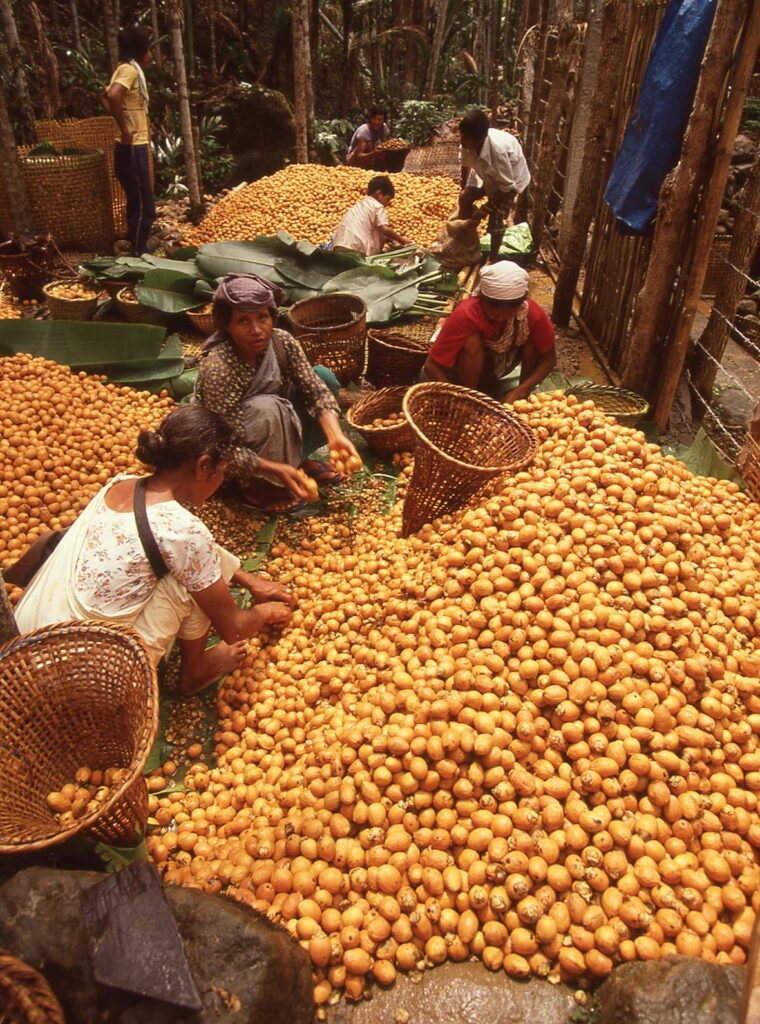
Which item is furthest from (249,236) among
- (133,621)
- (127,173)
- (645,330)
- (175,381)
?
(133,621)

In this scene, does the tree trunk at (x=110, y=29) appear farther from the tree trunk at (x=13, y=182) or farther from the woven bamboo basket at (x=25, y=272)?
the woven bamboo basket at (x=25, y=272)

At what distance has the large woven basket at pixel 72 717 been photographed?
175 cm

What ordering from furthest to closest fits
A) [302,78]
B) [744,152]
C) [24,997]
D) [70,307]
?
[744,152] < [302,78] < [70,307] < [24,997]

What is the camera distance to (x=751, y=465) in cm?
287

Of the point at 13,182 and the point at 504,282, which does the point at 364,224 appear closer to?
the point at 13,182

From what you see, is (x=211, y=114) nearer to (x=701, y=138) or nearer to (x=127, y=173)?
(x=127, y=173)

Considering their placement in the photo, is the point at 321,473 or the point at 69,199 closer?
the point at 321,473

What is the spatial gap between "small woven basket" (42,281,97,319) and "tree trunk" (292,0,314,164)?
14.3 ft

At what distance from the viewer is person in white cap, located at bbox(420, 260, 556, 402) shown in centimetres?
316

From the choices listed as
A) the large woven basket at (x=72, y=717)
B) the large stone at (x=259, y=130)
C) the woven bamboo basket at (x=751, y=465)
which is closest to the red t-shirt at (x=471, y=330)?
the woven bamboo basket at (x=751, y=465)

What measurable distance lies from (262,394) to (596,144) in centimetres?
326

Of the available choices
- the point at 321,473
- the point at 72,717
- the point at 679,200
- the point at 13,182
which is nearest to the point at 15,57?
the point at 13,182

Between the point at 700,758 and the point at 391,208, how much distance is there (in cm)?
689

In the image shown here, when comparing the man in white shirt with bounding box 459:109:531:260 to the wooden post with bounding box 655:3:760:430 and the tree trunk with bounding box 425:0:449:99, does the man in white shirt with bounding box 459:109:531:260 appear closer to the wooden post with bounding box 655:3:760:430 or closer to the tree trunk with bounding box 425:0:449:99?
the wooden post with bounding box 655:3:760:430
